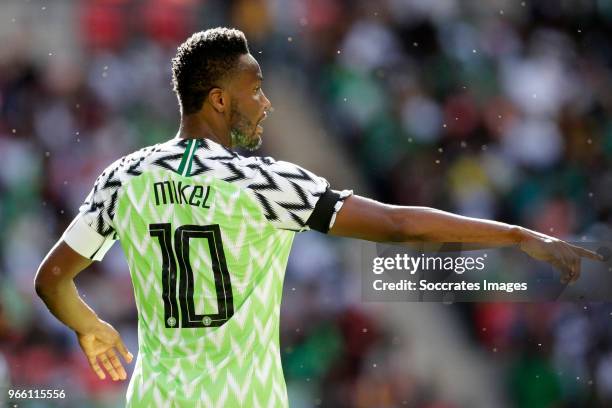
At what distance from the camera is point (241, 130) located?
228cm

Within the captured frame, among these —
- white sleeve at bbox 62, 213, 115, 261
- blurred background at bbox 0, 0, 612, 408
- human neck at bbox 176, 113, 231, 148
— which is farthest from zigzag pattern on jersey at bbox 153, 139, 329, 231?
blurred background at bbox 0, 0, 612, 408

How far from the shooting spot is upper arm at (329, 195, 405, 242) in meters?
2.09

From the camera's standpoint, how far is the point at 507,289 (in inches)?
244

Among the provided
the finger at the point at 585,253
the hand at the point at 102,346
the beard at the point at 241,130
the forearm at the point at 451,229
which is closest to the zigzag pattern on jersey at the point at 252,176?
the beard at the point at 241,130

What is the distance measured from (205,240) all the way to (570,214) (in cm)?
480

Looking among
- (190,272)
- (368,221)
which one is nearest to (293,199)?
(368,221)

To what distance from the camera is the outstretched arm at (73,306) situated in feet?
7.61

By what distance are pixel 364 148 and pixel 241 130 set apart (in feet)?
14.4

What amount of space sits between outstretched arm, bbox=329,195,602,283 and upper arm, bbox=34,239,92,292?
0.64 metres

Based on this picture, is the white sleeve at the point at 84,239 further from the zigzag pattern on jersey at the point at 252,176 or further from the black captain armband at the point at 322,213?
the black captain armband at the point at 322,213

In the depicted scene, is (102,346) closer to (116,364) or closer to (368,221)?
(116,364)

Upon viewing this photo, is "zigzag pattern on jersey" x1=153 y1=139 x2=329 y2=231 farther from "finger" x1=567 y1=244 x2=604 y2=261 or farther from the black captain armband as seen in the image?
"finger" x1=567 y1=244 x2=604 y2=261

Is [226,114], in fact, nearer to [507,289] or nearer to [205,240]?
[205,240]

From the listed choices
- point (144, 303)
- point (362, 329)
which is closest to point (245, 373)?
point (144, 303)
